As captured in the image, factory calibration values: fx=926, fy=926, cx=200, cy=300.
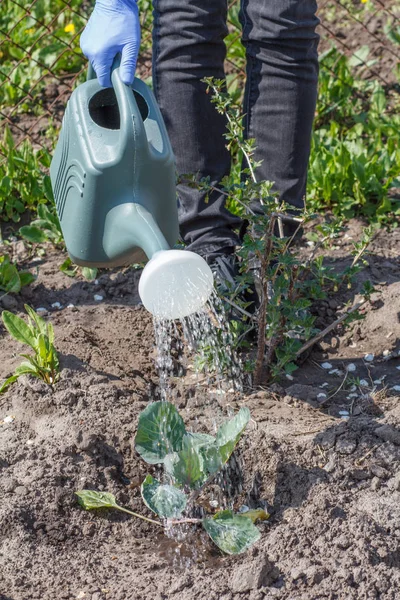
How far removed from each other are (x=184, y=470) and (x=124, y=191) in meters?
0.63

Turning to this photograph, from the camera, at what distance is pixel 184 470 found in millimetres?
2049

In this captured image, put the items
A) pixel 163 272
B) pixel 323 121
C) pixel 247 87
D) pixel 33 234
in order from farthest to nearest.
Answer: pixel 323 121 → pixel 33 234 → pixel 247 87 → pixel 163 272

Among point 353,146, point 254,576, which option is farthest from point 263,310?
point 353,146

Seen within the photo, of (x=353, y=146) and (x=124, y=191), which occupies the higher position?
(x=124, y=191)

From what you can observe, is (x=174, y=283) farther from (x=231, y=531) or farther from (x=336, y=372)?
(x=336, y=372)

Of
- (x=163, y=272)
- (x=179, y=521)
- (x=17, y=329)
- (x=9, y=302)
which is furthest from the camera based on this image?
(x=9, y=302)

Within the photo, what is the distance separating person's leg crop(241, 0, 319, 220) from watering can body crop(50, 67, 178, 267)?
54 centimetres

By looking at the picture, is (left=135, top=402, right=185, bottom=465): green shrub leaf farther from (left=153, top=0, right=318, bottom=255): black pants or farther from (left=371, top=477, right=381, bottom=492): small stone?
(left=153, top=0, right=318, bottom=255): black pants

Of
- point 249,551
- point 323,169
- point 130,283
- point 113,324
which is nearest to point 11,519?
point 249,551

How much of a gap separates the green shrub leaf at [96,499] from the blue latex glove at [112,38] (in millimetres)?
932

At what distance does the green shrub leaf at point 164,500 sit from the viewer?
200 cm

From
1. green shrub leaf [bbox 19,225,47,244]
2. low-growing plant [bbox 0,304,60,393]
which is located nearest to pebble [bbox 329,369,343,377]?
low-growing plant [bbox 0,304,60,393]

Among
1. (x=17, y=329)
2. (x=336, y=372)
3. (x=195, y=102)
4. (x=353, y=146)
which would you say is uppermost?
(x=195, y=102)

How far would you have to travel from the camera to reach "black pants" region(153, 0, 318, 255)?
245cm
